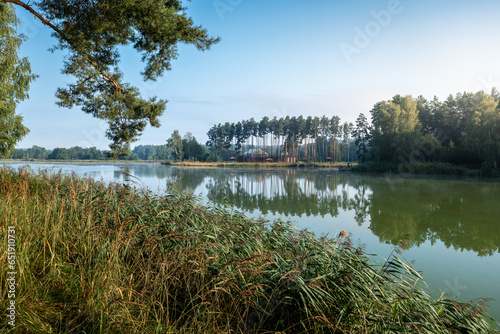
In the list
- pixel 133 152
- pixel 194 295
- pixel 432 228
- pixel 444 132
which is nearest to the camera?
pixel 194 295

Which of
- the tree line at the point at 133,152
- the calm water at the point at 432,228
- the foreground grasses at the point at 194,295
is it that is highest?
the tree line at the point at 133,152

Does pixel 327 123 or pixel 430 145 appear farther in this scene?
Result: pixel 327 123

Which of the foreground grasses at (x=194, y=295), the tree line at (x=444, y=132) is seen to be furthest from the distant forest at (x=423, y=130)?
the foreground grasses at (x=194, y=295)

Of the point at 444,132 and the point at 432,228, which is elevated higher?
the point at 444,132

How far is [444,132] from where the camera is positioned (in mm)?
42906

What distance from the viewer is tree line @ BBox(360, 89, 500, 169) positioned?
103 feet

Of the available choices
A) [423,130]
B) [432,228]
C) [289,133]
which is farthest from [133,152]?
[432,228]

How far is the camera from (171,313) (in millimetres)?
2359

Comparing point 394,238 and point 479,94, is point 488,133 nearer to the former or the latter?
point 479,94

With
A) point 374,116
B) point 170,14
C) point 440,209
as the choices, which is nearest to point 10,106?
point 170,14

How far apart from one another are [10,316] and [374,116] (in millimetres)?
61482

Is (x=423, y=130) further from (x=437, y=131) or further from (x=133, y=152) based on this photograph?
(x=133, y=152)

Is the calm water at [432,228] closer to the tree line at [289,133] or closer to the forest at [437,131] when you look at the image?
the forest at [437,131]

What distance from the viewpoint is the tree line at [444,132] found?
103 feet
